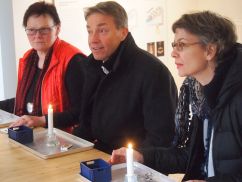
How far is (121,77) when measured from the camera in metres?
2.15

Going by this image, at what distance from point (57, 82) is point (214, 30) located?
4.17 ft

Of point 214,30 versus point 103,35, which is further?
point 103,35

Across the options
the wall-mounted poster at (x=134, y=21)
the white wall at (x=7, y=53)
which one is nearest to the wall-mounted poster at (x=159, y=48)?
the wall-mounted poster at (x=134, y=21)

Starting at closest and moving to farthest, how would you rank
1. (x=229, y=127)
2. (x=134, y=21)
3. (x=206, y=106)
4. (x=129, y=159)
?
(x=129, y=159) → (x=229, y=127) → (x=206, y=106) → (x=134, y=21)

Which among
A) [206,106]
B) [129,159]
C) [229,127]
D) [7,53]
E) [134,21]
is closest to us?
[129,159]

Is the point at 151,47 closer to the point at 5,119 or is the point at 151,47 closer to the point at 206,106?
the point at 5,119

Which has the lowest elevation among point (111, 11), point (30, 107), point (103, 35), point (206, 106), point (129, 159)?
point (30, 107)

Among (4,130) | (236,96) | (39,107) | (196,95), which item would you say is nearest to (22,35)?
(39,107)

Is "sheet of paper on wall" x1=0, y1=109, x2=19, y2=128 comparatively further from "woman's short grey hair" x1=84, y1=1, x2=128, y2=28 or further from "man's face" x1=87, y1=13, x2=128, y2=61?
"woman's short grey hair" x1=84, y1=1, x2=128, y2=28

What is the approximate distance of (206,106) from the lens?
164 centimetres

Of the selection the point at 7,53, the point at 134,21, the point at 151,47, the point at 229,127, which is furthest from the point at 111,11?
the point at 151,47

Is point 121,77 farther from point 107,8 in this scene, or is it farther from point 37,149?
point 37,149

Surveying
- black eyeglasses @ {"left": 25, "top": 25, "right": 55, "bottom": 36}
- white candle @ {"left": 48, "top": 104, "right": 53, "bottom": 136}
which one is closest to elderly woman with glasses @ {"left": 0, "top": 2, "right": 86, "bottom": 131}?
black eyeglasses @ {"left": 25, "top": 25, "right": 55, "bottom": 36}

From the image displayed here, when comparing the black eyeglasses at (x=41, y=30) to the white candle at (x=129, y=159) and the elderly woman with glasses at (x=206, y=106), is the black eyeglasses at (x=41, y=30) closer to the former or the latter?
the elderly woman with glasses at (x=206, y=106)
